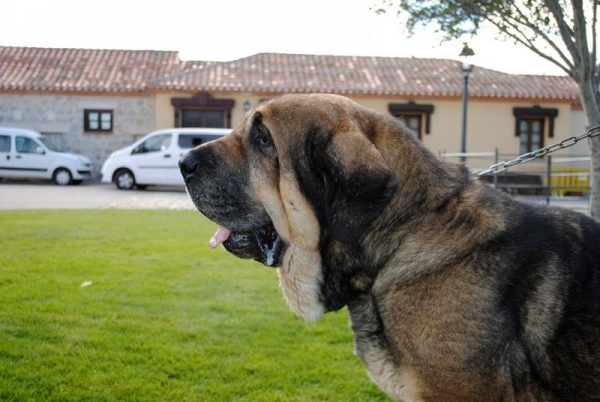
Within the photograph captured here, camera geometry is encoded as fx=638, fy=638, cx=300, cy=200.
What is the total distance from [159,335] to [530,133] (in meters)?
28.9

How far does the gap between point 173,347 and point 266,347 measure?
77 centimetres

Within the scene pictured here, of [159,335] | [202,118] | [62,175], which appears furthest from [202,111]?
[159,335]

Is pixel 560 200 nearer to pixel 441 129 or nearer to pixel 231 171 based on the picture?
pixel 441 129

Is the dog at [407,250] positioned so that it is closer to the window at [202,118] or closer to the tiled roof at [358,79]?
the tiled roof at [358,79]

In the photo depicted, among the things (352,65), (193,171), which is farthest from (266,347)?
(352,65)

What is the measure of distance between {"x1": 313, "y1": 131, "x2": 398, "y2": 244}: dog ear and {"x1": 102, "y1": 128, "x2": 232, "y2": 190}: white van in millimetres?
21217

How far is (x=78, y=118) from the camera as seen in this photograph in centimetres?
3064

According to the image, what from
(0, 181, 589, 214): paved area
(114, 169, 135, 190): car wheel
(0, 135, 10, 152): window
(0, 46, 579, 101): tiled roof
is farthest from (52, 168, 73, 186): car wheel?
(0, 46, 579, 101): tiled roof

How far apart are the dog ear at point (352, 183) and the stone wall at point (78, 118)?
29.1 meters

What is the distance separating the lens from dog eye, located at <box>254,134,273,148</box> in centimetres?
311

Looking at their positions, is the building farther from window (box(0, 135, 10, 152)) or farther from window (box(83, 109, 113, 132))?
window (box(0, 135, 10, 152))

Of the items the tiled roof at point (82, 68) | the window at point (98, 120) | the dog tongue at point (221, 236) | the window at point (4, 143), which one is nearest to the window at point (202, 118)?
the tiled roof at point (82, 68)

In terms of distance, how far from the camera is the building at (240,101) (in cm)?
3000

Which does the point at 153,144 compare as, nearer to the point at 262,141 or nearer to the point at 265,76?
the point at 265,76
